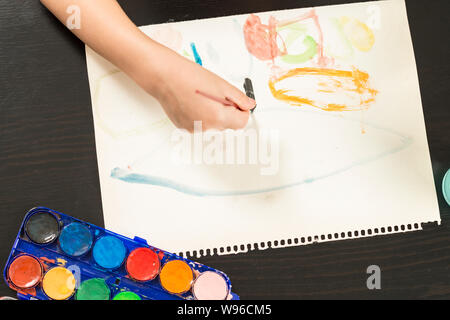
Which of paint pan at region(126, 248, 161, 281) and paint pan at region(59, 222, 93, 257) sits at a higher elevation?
paint pan at region(59, 222, 93, 257)

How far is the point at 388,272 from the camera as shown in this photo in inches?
31.9

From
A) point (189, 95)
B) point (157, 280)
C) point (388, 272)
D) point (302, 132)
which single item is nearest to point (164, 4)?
point (189, 95)

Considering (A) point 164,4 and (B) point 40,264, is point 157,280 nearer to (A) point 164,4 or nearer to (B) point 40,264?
(B) point 40,264

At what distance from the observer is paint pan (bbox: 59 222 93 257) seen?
0.78 m

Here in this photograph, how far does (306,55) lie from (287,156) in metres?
0.17

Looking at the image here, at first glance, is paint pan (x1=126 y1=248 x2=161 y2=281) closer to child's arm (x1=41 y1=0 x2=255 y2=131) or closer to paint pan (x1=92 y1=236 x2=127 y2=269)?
paint pan (x1=92 y1=236 x2=127 y2=269)

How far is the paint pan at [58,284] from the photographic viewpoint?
0.76 m

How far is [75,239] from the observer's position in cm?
78

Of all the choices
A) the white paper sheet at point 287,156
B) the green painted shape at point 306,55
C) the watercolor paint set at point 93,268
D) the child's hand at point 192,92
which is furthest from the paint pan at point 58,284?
the green painted shape at point 306,55

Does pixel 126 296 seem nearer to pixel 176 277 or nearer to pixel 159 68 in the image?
pixel 176 277

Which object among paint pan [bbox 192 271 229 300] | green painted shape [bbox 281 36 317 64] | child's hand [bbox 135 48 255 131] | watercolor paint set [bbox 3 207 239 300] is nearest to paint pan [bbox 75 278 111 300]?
watercolor paint set [bbox 3 207 239 300]

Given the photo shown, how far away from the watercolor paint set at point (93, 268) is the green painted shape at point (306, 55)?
14.3 inches

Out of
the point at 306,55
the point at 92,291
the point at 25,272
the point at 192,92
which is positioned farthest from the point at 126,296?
the point at 306,55

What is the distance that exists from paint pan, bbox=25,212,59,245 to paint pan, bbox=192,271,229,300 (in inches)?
9.1
